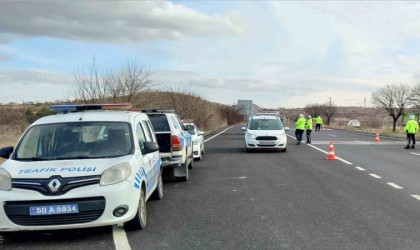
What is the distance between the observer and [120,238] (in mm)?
5836

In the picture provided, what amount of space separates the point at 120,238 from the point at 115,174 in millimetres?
808

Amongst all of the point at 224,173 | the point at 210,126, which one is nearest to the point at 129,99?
the point at 224,173

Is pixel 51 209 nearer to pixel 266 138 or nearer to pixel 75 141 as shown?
pixel 75 141

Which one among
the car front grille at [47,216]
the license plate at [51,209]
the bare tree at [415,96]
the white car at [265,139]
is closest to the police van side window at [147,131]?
the car front grille at [47,216]

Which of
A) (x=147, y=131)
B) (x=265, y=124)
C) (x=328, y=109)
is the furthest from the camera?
(x=328, y=109)

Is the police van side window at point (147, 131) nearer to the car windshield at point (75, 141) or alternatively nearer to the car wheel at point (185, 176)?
the car windshield at point (75, 141)

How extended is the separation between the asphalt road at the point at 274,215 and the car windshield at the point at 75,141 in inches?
41.5

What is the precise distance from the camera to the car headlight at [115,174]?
5719mm

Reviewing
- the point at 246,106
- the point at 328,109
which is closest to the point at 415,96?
the point at 246,106

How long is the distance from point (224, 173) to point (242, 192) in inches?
124

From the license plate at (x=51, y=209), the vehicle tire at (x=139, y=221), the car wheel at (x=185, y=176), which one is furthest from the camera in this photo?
the car wheel at (x=185, y=176)

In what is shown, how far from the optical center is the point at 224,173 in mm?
12445

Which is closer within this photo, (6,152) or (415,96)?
(6,152)

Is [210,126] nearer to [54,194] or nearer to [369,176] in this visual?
[369,176]
